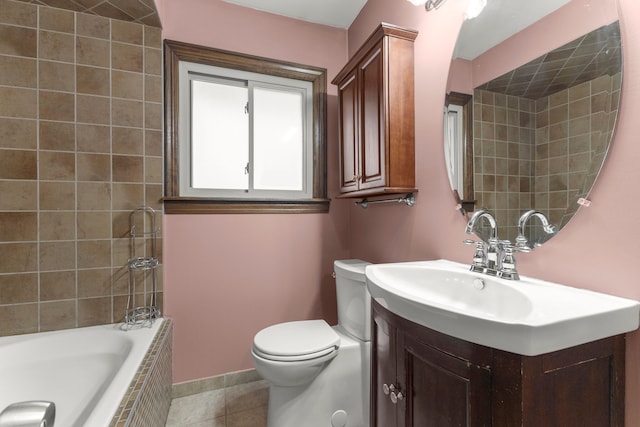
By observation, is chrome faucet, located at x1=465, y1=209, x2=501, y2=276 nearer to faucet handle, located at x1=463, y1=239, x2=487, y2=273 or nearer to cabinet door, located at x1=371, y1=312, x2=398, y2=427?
faucet handle, located at x1=463, y1=239, x2=487, y2=273

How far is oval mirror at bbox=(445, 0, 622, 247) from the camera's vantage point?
778 mm

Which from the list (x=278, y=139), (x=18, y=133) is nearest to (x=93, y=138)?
(x=18, y=133)

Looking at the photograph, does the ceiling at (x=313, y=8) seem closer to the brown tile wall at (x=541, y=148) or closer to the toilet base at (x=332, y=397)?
the brown tile wall at (x=541, y=148)

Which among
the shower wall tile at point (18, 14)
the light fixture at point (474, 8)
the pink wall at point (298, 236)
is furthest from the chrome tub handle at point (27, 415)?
the shower wall tile at point (18, 14)

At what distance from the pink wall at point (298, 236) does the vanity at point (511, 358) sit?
0.19 m

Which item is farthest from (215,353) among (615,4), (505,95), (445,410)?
(615,4)

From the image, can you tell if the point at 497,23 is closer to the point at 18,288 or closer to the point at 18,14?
the point at 18,14

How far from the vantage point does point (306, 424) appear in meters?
1.35

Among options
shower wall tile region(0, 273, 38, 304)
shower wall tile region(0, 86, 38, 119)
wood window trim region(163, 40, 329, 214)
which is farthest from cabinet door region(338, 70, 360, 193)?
shower wall tile region(0, 273, 38, 304)

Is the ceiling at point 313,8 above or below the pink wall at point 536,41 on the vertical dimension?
above

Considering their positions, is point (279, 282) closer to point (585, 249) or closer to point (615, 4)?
point (585, 249)

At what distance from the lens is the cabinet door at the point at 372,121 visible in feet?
4.59

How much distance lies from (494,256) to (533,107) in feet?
1.65

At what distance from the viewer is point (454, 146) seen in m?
1.23
